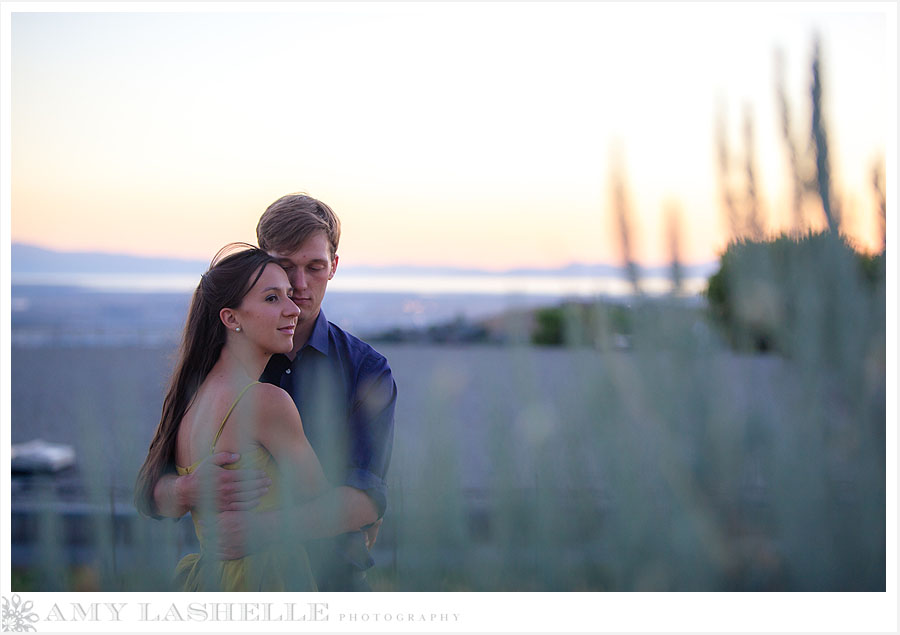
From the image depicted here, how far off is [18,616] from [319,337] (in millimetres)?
1198

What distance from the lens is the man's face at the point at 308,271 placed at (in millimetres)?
2336

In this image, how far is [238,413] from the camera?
1.91 m

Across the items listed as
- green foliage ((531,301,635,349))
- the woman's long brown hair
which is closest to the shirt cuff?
green foliage ((531,301,635,349))

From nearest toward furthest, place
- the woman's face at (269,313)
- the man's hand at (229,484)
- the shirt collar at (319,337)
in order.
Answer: the man's hand at (229,484)
the woman's face at (269,313)
the shirt collar at (319,337)

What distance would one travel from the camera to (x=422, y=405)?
4.19 feet

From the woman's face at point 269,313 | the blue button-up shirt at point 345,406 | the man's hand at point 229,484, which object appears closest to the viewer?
the blue button-up shirt at point 345,406

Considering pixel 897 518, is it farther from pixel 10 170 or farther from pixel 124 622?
pixel 10 170

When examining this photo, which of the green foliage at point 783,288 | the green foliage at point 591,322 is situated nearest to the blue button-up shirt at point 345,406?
the green foliage at point 591,322

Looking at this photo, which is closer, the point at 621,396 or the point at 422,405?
the point at 621,396

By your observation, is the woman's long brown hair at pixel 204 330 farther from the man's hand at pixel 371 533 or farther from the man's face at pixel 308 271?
the man's hand at pixel 371 533

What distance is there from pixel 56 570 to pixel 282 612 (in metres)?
0.55

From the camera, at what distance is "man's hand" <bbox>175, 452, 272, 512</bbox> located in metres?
1.53

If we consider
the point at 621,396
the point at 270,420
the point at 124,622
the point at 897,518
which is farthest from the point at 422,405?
the point at 124,622

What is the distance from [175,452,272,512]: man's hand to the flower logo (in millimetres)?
694
